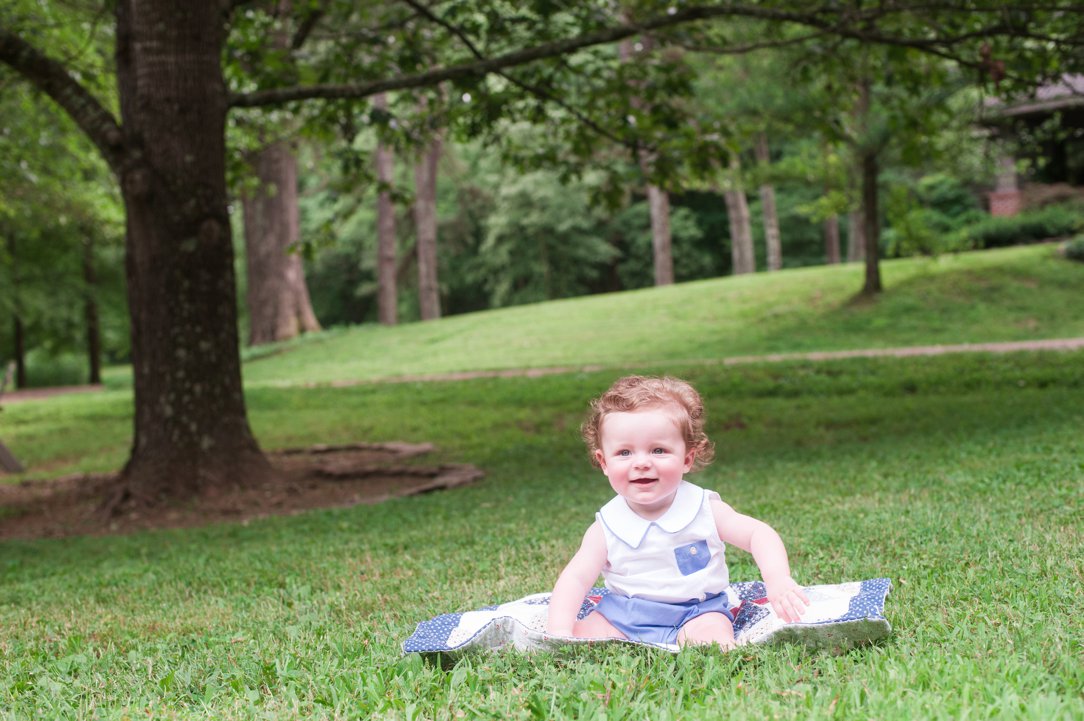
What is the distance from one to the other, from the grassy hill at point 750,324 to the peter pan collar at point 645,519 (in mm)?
15905

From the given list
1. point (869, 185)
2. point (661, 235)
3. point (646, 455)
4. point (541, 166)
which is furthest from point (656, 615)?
point (661, 235)

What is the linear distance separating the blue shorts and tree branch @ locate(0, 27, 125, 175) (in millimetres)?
7218

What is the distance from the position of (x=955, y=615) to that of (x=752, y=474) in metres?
5.03

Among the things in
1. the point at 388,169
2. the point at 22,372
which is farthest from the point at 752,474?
the point at 22,372

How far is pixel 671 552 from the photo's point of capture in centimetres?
358

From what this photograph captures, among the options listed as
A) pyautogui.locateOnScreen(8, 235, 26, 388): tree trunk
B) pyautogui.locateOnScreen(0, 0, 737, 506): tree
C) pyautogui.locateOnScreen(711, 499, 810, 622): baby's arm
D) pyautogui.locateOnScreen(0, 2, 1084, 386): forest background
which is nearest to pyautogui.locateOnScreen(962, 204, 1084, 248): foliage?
pyautogui.locateOnScreen(0, 2, 1084, 386): forest background

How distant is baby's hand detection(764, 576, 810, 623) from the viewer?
10.9ft

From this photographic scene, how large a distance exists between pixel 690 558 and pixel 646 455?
0.39 meters

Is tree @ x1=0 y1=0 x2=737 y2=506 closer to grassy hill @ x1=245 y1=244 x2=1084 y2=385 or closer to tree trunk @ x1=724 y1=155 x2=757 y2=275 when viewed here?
grassy hill @ x1=245 y1=244 x2=1084 y2=385

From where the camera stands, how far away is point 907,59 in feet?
36.3

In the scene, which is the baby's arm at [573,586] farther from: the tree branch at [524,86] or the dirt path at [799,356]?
the dirt path at [799,356]

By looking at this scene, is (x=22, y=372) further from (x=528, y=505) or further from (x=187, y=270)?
(x=528, y=505)

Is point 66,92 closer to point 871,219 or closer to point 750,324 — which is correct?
point 750,324

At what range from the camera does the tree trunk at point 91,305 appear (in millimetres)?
36375
